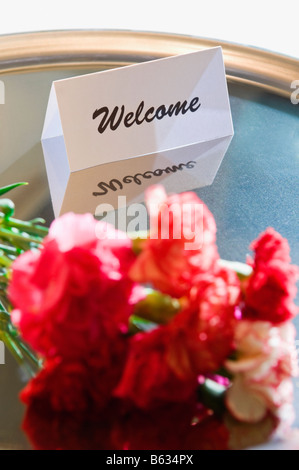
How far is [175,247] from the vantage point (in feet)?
1.26

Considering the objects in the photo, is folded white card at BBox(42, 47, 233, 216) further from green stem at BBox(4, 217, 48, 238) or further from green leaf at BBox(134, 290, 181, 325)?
green leaf at BBox(134, 290, 181, 325)

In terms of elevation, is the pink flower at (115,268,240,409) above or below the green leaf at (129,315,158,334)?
below

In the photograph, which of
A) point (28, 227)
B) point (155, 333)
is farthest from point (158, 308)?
point (28, 227)

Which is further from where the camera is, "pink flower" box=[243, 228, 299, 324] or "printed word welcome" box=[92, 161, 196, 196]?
"printed word welcome" box=[92, 161, 196, 196]

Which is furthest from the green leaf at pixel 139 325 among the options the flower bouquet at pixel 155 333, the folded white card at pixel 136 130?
the folded white card at pixel 136 130

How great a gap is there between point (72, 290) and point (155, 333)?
53 millimetres

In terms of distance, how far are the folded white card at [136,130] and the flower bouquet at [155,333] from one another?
0.29 m

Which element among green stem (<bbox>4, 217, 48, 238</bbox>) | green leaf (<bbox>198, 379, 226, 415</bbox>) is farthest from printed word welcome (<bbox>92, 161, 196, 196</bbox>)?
green leaf (<bbox>198, 379, 226, 415</bbox>)

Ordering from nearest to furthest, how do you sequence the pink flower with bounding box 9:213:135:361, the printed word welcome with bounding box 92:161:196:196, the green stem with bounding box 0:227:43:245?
the pink flower with bounding box 9:213:135:361, the green stem with bounding box 0:227:43:245, the printed word welcome with bounding box 92:161:196:196

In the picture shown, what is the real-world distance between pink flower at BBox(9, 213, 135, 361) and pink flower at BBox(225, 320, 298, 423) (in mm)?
68

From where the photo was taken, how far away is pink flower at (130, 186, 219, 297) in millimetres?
380

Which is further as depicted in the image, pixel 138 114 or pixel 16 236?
pixel 138 114

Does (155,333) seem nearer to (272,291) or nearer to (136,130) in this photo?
(272,291)

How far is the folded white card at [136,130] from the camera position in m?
0.74
